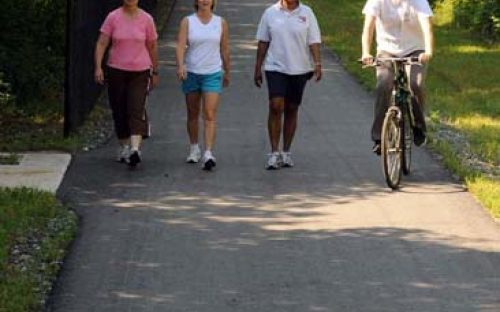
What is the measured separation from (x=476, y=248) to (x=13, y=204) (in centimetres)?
349

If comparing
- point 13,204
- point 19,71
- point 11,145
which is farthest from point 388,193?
point 19,71

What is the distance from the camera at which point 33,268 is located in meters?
7.57

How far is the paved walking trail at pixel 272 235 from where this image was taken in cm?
715

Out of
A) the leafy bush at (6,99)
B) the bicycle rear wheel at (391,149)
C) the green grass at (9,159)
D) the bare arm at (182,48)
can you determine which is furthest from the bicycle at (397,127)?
the leafy bush at (6,99)

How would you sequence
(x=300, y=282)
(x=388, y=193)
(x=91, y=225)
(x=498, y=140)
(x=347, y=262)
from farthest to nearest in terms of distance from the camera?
(x=498, y=140)
(x=388, y=193)
(x=91, y=225)
(x=347, y=262)
(x=300, y=282)

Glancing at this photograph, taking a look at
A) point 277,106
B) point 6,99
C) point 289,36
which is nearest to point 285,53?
point 289,36

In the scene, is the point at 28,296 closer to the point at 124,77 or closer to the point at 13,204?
the point at 13,204

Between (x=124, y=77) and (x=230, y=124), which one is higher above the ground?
(x=124, y=77)

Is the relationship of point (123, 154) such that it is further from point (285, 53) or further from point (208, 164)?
point (285, 53)

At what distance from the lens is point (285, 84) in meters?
11.2

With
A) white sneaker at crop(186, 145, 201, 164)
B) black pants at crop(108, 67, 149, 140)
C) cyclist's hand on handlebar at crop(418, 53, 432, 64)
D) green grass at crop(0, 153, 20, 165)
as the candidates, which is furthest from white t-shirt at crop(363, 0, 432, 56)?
green grass at crop(0, 153, 20, 165)

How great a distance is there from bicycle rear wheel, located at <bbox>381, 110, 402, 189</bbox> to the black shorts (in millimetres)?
1147

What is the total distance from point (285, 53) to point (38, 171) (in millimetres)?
2488

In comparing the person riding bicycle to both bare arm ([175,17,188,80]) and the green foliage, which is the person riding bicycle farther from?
the green foliage
